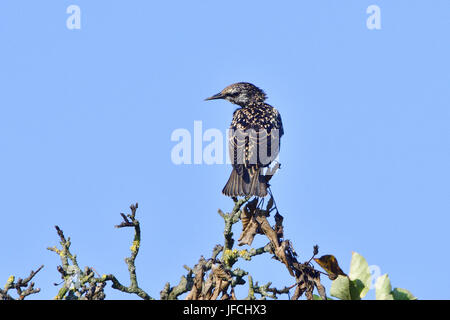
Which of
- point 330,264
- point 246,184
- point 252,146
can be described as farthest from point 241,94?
point 330,264

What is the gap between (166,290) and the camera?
5.14 metres

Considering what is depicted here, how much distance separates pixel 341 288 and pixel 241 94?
7.22 metres

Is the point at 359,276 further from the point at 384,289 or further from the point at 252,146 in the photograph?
the point at 252,146

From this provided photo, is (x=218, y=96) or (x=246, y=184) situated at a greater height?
(x=218, y=96)

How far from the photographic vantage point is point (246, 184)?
8156 millimetres

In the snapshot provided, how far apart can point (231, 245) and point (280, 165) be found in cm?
241

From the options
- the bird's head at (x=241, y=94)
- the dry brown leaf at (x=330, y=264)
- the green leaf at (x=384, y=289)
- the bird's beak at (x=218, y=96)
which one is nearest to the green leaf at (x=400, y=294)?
the green leaf at (x=384, y=289)

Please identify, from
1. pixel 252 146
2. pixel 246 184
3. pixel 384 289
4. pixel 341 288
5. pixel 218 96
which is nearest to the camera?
pixel 384 289

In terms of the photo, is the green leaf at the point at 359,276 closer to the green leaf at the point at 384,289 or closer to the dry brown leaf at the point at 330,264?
the green leaf at the point at 384,289

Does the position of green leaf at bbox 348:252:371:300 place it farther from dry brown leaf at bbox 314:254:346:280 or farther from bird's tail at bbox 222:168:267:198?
bird's tail at bbox 222:168:267:198

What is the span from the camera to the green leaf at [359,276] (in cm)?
407

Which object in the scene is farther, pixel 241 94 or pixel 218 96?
pixel 218 96

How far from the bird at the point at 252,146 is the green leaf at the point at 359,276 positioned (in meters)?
3.68
